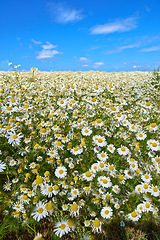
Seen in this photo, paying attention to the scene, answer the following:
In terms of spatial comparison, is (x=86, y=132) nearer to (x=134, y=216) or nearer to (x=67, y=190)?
(x=67, y=190)

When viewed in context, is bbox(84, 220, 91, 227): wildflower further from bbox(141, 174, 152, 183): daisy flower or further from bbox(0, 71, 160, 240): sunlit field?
bbox(141, 174, 152, 183): daisy flower

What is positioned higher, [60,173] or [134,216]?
[60,173]

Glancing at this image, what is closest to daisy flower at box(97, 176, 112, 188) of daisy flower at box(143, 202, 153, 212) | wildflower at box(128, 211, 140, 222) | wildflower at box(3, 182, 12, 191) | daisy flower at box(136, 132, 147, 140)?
wildflower at box(128, 211, 140, 222)

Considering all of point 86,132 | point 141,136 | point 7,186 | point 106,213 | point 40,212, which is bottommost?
point 106,213

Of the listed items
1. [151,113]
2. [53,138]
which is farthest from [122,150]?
[151,113]

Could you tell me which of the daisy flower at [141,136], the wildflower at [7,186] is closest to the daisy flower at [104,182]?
the daisy flower at [141,136]

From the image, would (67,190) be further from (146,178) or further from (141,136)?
(141,136)

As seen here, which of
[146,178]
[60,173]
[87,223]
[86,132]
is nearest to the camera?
[87,223]

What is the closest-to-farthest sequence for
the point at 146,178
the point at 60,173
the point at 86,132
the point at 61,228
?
the point at 61,228 → the point at 60,173 → the point at 146,178 → the point at 86,132

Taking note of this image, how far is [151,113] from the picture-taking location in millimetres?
5645

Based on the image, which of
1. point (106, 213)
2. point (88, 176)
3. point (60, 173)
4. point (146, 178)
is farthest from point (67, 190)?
point (146, 178)

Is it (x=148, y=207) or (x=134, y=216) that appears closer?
(x=134, y=216)

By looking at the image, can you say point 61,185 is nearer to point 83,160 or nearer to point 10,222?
point 83,160

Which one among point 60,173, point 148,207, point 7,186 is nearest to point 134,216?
point 148,207
